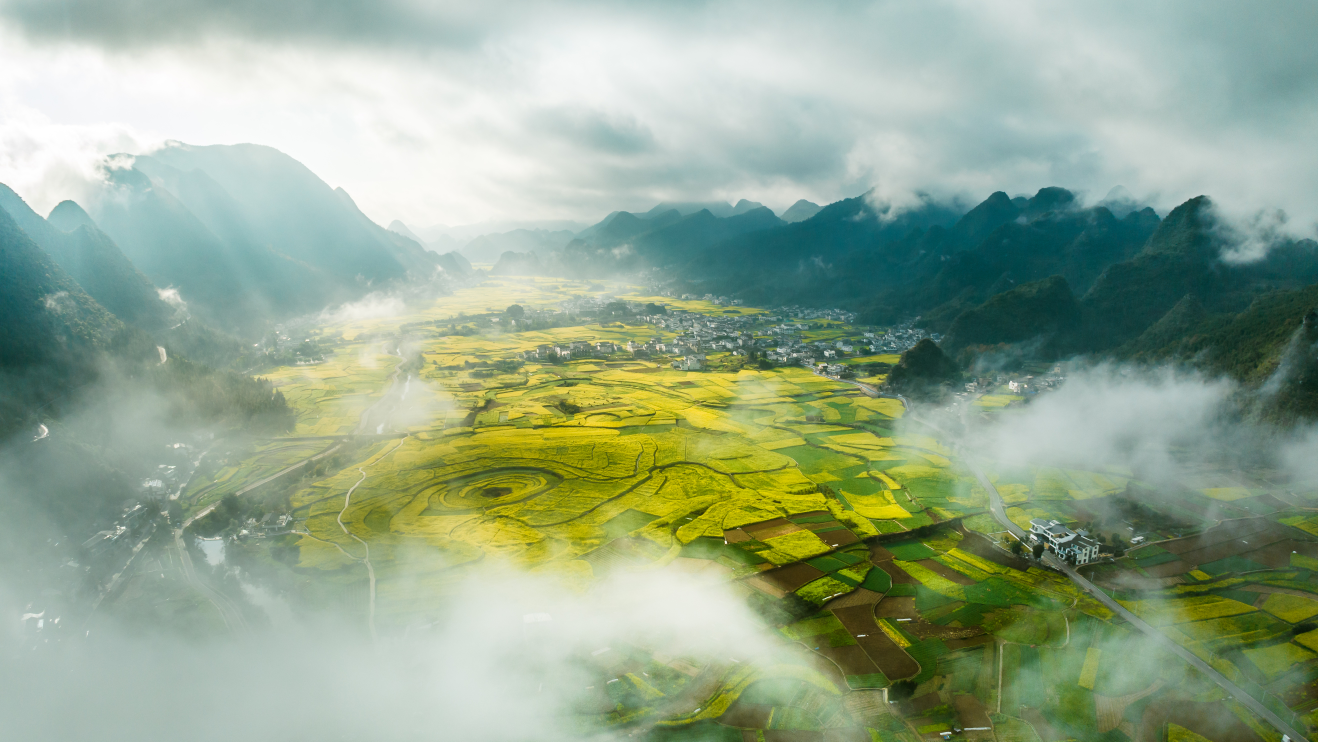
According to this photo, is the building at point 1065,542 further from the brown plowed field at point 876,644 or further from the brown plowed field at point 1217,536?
→ the brown plowed field at point 876,644

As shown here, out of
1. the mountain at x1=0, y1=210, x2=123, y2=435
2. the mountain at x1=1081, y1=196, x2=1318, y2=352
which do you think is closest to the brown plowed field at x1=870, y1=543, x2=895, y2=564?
the mountain at x1=0, y1=210, x2=123, y2=435

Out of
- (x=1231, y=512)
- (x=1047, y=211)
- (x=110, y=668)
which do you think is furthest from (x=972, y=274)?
(x=110, y=668)

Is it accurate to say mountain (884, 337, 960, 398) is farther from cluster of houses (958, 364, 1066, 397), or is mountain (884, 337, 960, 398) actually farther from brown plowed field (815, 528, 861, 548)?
brown plowed field (815, 528, 861, 548)

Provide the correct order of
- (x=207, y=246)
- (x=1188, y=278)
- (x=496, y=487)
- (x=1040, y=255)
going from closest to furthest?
(x=496, y=487), (x=1188, y=278), (x=207, y=246), (x=1040, y=255)

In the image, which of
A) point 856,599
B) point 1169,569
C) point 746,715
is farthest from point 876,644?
point 1169,569

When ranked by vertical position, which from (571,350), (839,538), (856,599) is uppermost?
(571,350)

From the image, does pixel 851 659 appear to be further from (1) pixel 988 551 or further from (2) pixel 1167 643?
(2) pixel 1167 643

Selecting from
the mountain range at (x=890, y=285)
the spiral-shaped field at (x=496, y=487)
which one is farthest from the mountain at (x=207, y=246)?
the spiral-shaped field at (x=496, y=487)
